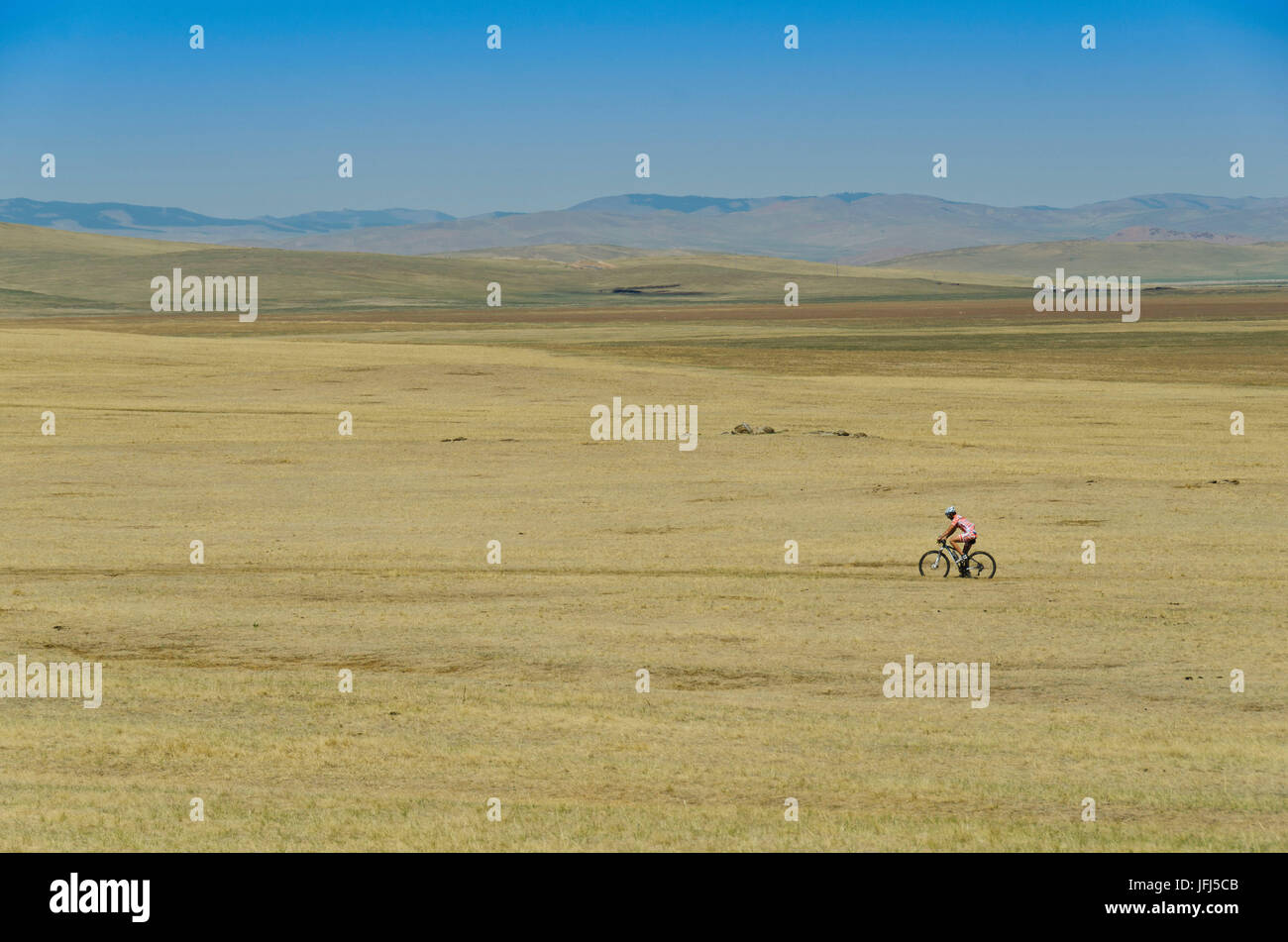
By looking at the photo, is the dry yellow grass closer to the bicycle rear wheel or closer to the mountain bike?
the mountain bike

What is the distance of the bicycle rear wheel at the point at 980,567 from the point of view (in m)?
31.2

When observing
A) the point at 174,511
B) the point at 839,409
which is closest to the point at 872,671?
the point at 174,511

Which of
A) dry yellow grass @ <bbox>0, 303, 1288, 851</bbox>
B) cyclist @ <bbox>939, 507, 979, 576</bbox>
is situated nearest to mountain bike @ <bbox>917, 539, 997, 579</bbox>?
cyclist @ <bbox>939, 507, 979, 576</bbox>

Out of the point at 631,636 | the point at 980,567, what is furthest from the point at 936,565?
the point at 631,636

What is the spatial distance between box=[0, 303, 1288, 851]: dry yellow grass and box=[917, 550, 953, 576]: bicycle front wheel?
1.09ft

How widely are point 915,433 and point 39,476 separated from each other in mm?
33200

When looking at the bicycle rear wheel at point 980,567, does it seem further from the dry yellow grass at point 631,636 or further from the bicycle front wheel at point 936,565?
the dry yellow grass at point 631,636

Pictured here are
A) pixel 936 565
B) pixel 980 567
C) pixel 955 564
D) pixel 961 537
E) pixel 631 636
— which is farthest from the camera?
pixel 955 564

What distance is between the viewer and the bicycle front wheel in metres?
31.5

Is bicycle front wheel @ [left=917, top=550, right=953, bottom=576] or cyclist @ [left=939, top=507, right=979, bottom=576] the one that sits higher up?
cyclist @ [left=939, top=507, right=979, bottom=576]

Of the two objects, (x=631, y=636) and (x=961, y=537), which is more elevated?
(x=961, y=537)

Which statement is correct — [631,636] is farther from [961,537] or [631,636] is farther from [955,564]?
[955,564]

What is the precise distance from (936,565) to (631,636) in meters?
8.60

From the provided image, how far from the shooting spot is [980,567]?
1240 inches
